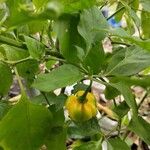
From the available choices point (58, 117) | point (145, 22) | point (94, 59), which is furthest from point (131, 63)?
point (145, 22)

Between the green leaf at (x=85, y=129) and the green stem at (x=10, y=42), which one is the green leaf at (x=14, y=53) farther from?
the green leaf at (x=85, y=129)

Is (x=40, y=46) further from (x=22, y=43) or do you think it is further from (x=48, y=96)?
(x=48, y=96)

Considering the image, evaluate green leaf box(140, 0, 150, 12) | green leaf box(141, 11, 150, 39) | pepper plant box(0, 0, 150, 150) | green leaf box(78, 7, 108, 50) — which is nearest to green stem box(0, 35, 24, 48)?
pepper plant box(0, 0, 150, 150)

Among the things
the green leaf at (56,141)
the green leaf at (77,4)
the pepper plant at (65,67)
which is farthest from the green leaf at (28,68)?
the green leaf at (77,4)

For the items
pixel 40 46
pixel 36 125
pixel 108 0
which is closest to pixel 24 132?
pixel 36 125

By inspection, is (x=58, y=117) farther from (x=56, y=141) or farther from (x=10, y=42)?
(x=10, y=42)

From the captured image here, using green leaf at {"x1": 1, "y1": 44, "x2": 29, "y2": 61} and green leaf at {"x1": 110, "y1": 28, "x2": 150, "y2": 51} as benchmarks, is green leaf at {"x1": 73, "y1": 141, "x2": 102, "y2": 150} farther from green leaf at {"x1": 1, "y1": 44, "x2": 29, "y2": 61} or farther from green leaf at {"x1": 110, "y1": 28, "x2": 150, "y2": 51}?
green leaf at {"x1": 110, "y1": 28, "x2": 150, "y2": 51}
